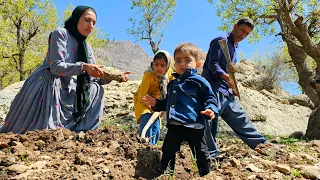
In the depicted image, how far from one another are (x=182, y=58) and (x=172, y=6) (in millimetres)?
24864

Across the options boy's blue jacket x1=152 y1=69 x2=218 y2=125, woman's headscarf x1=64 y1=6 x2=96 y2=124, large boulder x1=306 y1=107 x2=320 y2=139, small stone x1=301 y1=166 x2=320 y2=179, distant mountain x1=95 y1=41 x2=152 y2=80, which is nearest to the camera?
small stone x1=301 y1=166 x2=320 y2=179

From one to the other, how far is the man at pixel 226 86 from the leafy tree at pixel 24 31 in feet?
59.2

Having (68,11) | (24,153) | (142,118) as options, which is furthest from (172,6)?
(24,153)

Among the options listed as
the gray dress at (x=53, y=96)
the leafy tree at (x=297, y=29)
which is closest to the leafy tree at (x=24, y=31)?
the leafy tree at (x=297, y=29)

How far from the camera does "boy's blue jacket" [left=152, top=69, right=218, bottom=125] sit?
322cm

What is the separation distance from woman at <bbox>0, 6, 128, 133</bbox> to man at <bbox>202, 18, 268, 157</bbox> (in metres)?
1.38

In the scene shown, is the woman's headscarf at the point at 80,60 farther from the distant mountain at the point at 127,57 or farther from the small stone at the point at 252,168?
the distant mountain at the point at 127,57

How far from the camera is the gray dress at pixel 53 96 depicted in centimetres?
399

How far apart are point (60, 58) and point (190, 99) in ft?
5.46

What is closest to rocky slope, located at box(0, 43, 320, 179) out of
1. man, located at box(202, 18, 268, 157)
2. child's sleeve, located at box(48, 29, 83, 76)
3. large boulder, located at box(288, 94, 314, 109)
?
man, located at box(202, 18, 268, 157)

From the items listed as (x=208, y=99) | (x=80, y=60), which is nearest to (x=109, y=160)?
(x=208, y=99)

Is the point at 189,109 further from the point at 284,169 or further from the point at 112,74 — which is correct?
the point at 112,74

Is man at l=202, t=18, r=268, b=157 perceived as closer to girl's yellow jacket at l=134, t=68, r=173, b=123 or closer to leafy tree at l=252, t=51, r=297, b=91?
girl's yellow jacket at l=134, t=68, r=173, b=123

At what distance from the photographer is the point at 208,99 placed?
10.7ft
